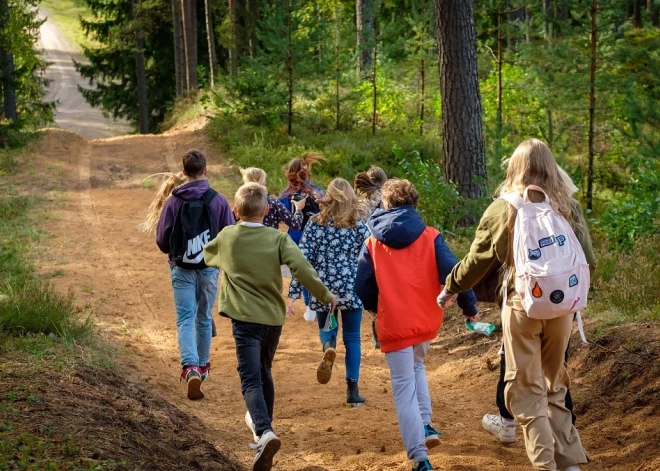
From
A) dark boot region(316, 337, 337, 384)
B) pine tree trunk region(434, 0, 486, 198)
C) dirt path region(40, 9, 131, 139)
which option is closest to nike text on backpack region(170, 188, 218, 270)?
dark boot region(316, 337, 337, 384)

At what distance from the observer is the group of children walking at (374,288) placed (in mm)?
5250

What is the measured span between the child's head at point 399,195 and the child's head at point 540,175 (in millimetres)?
1062

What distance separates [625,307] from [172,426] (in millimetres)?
4823

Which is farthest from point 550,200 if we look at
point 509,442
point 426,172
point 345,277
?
point 426,172

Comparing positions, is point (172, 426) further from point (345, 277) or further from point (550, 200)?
point (550, 200)

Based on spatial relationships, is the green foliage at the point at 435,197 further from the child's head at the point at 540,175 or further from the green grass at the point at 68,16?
the green grass at the point at 68,16

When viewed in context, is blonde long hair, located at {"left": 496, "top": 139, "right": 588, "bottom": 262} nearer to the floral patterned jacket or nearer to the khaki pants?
the khaki pants

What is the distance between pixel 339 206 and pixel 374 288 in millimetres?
1796

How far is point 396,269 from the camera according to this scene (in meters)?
5.91

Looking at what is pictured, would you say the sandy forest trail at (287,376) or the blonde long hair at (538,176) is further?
the sandy forest trail at (287,376)

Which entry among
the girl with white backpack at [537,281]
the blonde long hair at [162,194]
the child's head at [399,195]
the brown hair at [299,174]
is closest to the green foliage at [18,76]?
the brown hair at [299,174]

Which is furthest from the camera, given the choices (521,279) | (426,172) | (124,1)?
(124,1)

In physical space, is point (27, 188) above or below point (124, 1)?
below

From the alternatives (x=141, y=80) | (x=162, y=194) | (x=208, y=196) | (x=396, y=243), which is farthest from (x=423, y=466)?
(x=141, y=80)
